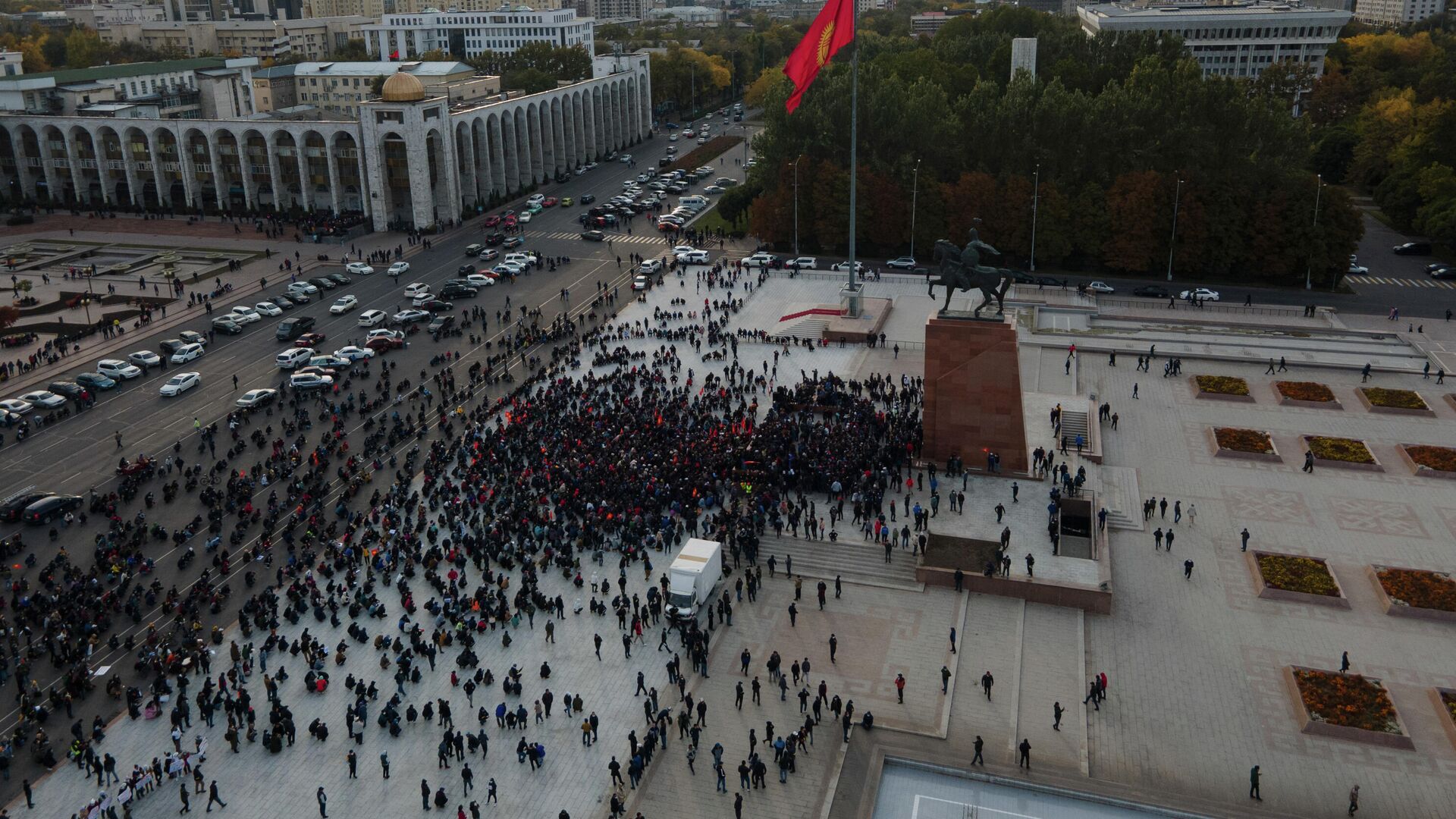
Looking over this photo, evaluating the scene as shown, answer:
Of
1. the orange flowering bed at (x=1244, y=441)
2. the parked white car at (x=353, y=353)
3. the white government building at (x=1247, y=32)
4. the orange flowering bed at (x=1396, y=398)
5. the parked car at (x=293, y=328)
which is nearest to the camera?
the orange flowering bed at (x=1244, y=441)

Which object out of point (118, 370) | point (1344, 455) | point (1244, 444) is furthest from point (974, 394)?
point (118, 370)

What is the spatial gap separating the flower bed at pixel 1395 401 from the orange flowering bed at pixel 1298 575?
16.7 meters

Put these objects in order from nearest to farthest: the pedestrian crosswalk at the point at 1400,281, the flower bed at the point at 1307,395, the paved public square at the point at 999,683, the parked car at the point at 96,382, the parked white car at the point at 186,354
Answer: the paved public square at the point at 999,683
the flower bed at the point at 1307,395
the parked car at the point at 96,382
the parked white car at the point at 186,354
the pedestrian crosswalk at the point at 1400,281

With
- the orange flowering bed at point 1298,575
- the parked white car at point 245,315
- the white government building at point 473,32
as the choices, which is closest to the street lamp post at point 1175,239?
the orange flowering bed at point 1298,575

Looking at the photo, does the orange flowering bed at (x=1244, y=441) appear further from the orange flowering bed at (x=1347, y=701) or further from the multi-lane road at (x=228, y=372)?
the multi-lane road at (x=228, y=372)

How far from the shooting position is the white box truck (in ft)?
110

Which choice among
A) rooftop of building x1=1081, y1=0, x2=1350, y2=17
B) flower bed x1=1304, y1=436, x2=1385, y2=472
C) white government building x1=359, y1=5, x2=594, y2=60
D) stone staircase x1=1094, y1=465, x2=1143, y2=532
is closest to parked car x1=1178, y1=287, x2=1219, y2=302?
flower bed x1=1304, y1=436, x2=1385, y2=472

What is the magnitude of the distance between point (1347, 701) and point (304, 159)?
85.5m

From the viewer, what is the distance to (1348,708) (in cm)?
2908

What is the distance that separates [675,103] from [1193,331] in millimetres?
107564

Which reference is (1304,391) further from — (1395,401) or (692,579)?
(692,579)

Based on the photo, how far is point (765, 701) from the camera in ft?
101

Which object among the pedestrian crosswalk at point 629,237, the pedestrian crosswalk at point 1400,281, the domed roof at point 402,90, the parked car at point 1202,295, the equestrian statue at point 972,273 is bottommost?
the pedestrian crosswalk at point 1400,281

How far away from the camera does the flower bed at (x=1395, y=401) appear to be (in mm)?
48562
